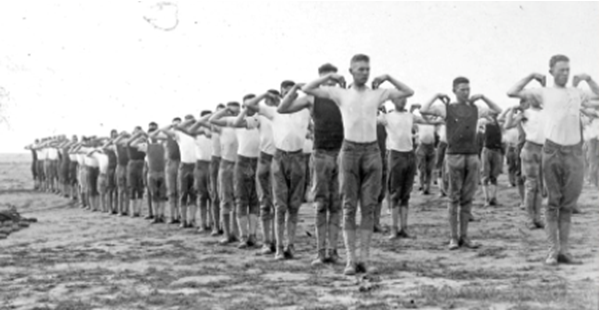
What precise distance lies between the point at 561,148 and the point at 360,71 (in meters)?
2.50

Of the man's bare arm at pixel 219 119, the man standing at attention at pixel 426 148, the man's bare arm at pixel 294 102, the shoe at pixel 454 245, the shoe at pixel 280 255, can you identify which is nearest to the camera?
the man's bare arm at pixel 294 102

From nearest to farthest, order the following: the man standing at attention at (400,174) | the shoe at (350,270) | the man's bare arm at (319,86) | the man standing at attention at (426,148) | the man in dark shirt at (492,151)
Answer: the shoe at (350,270), the man's bare arm at (319,86), the man standing at attention at (400,174), the man in dark shirt at (492,151), the man standing at attention at (426,148)

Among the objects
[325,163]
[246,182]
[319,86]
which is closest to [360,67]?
[319,86]

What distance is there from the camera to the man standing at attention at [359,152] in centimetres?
787

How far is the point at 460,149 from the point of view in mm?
10164

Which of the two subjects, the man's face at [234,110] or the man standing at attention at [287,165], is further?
the man's face at [234,110]

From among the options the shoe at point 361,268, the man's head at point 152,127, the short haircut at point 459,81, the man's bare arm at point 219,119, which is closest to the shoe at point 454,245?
the short haircut at point 459,81

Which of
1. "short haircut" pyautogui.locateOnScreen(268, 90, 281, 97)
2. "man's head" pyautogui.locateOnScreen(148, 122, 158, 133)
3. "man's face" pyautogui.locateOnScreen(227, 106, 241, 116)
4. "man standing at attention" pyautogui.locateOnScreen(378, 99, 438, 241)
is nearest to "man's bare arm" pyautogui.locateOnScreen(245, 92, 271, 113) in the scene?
"short haircut" pyautogui.locateOnScreen(268, 90, 281, 97)

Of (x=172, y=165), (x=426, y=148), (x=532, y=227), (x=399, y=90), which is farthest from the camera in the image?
(x=426, y=148)

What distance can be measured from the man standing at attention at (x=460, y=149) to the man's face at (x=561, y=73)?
179 centimetres

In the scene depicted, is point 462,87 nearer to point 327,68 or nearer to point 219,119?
point 327,68

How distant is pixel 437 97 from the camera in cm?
Result: 1009

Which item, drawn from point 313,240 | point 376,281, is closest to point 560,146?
Result: point 376,281

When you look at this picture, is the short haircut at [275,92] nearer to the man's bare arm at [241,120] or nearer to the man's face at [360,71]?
the man's bare arm at [241,120]
